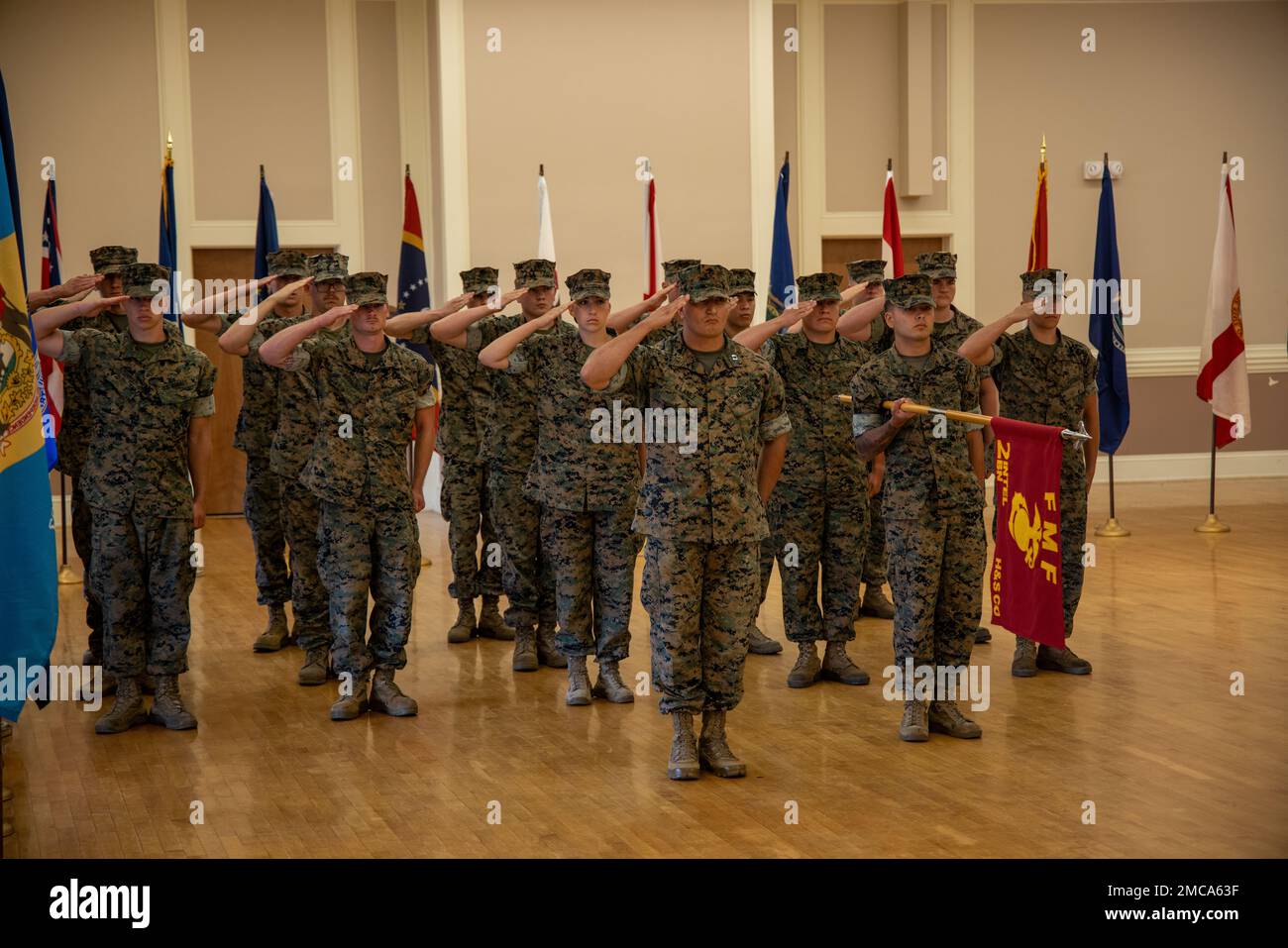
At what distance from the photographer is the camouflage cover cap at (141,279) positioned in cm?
546

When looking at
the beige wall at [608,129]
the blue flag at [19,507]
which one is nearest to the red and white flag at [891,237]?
the beige wall at [608,129]

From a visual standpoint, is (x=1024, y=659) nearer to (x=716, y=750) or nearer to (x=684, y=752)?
(x=716, y=750)

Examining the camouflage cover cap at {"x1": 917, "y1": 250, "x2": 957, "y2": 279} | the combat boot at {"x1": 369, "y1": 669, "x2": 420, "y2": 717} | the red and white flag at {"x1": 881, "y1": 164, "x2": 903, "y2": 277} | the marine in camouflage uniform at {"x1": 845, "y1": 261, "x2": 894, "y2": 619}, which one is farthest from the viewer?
the red and white flag at {"x1": 881, "y1": 164, "x2": 903, "y2": 277}

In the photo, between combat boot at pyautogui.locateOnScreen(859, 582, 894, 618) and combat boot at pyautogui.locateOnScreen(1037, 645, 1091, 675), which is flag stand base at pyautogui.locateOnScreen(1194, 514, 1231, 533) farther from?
combat boot at pyautogui.locateOnScreen(1037, 645, 1091, 675)

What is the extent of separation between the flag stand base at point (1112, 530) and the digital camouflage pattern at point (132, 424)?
6.74m

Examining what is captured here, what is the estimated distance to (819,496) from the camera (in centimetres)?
617

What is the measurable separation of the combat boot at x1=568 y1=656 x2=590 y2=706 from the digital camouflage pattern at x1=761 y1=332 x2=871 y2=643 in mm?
887

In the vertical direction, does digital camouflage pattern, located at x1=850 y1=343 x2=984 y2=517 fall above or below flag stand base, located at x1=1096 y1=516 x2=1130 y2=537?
above

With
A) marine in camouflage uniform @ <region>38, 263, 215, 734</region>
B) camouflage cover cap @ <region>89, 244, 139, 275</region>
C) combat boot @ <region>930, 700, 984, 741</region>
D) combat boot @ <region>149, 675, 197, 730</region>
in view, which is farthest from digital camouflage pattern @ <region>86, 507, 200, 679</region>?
combat boot @ <region>930, 700, 984, 741</region>

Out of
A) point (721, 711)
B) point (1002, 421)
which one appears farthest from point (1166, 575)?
point (721, 711)

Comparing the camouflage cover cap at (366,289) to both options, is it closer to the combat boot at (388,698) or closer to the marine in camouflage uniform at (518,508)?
the marine in camouflage uniform at (518,508)

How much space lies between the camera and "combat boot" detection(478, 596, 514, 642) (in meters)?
7.39

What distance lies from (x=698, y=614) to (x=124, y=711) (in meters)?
2.41

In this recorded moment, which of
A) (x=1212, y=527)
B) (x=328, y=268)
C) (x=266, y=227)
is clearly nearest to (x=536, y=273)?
(x=328, y=268)
